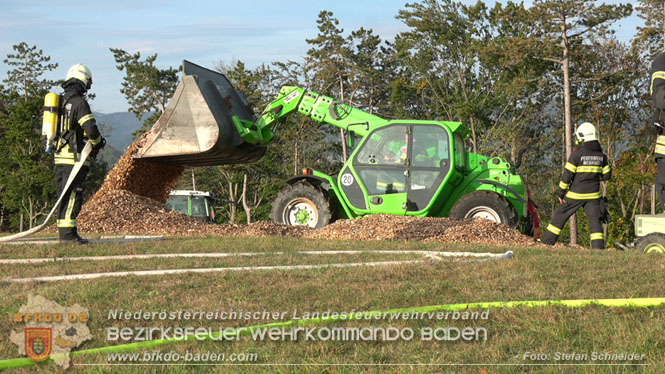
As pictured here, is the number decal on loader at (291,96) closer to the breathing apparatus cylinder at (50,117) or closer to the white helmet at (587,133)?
the breathing apparatus cylinder at (50,117)

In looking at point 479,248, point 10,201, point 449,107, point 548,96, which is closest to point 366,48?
point 449,107

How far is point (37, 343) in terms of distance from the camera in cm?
455

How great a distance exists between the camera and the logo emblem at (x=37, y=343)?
14.3 ft

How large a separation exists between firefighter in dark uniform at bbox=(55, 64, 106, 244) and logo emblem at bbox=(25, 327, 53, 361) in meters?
5.48

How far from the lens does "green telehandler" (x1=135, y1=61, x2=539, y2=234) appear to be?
1330 cm

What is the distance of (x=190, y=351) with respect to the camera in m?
4.41

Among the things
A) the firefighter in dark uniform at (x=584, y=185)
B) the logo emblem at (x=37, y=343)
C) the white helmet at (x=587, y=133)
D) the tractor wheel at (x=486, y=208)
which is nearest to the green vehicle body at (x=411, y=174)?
the tractor wheel at (x=486, y=208)

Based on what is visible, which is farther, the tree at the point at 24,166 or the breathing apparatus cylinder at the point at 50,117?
the tree at the point at 24,166

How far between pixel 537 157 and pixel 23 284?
3785 cm

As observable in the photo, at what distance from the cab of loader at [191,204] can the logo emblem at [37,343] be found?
19.2 meters

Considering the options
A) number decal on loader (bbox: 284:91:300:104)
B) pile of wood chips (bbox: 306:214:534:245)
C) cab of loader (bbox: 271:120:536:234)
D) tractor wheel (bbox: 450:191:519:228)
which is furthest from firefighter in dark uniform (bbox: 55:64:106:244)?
tractor wheel (bbox: 450:191:519:228)

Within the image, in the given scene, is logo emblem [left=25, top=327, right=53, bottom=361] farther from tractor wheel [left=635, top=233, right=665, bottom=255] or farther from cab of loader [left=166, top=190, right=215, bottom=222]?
cab of loader [left=166, top=190, right=215, bottom=222]

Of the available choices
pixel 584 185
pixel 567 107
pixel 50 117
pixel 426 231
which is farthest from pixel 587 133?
pixel 567 107

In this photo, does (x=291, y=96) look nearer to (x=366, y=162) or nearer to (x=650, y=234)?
(x=366, y=162)
